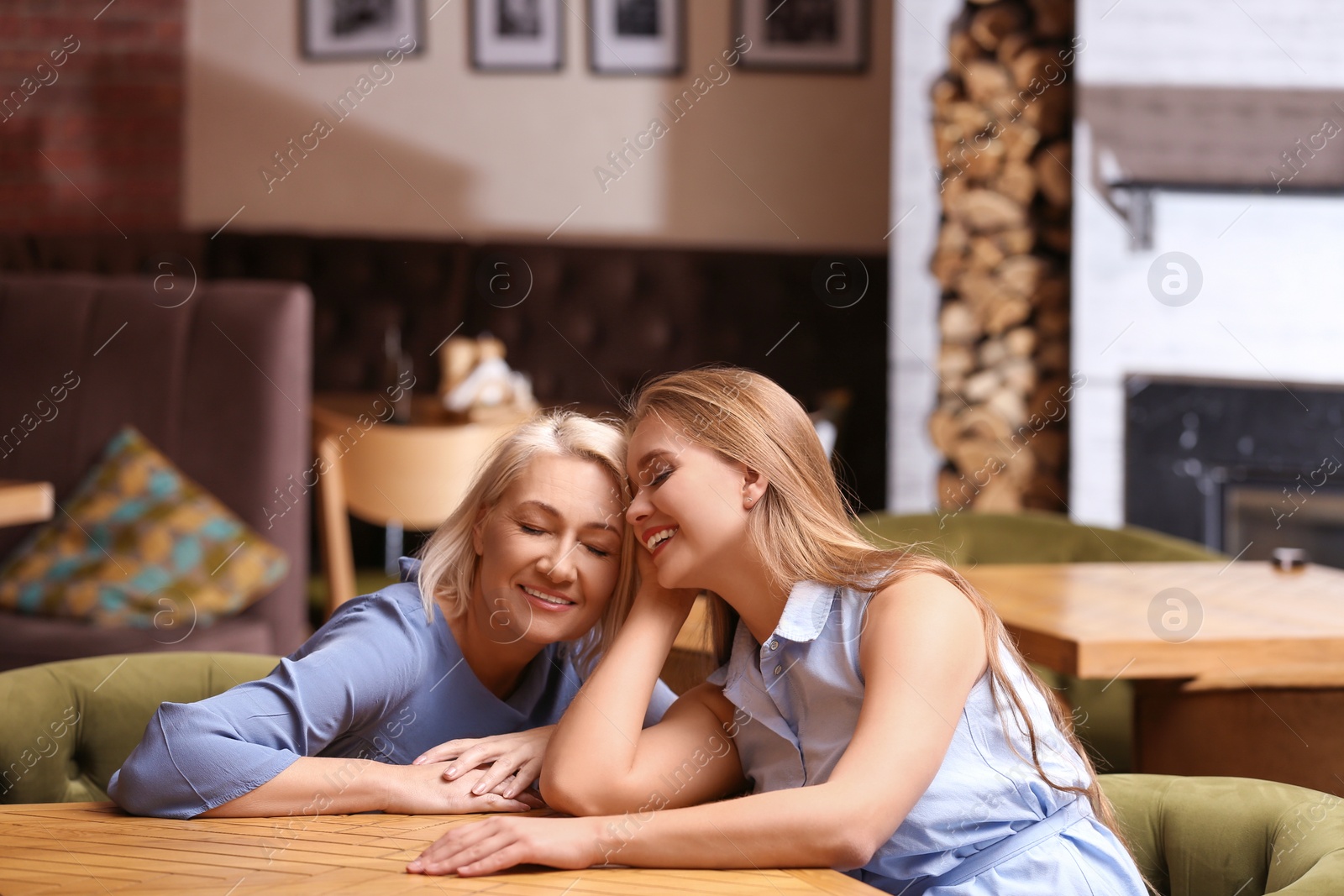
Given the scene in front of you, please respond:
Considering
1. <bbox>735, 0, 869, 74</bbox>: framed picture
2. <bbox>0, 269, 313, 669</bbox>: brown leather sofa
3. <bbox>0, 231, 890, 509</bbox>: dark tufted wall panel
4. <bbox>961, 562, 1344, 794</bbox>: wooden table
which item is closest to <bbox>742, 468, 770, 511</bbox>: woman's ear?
<bbox>961, 562, 1344, 794</bbox>: wooden table

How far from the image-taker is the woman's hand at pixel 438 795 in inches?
50.1

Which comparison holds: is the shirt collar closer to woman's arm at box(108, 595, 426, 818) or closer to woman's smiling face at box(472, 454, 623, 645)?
woman's smiling face at box(472, 454, 623, 645)

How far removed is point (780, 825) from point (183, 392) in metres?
2.36

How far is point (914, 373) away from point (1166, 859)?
2.50 meters

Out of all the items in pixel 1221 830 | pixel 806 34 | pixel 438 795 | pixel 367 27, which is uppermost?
pixel 367 27

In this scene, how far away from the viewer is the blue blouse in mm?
1223

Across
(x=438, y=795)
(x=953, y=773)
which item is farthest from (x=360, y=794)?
(x=953, y=773)

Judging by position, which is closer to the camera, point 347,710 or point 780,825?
point 780,825

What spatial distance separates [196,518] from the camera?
289 cm

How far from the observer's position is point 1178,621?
2018 millimetres

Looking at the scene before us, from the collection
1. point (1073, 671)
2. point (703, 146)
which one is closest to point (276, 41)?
point (703, 146)

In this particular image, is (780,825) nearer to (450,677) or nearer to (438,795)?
(438,795)

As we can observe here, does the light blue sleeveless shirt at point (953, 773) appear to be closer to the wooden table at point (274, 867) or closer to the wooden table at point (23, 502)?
the wooden table at point (274, 867)

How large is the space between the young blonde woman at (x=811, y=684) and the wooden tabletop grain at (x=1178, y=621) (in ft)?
1.95
